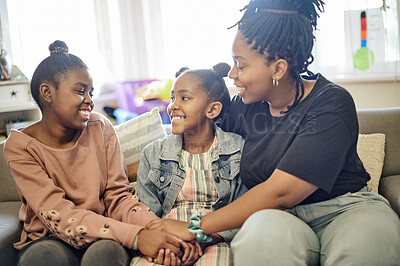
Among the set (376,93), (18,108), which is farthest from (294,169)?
(18,108)

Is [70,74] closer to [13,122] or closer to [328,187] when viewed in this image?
[328,187]

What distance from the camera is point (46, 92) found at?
149 cm

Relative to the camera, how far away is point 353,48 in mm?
2686

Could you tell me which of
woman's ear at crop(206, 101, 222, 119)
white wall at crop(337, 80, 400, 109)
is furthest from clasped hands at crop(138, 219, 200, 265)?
white wall at crop(337, 80, 400, 109)

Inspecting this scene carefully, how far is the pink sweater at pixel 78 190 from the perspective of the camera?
1.38 m

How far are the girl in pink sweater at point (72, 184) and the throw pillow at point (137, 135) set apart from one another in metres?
0.25

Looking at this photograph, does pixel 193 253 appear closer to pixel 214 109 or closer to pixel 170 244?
pixel 170 244

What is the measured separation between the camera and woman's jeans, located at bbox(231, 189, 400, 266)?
1094mm

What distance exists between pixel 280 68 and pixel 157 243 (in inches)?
25.5

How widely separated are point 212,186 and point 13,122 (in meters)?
1.91

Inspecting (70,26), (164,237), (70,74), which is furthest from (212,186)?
(70,26)

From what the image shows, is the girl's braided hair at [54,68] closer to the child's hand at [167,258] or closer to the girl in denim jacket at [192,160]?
the girl in denim jacket at [192,160]

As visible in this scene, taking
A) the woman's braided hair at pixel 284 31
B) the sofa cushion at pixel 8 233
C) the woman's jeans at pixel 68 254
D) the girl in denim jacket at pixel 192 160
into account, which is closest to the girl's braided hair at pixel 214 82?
the girl in denim jacket at pixel 192 160

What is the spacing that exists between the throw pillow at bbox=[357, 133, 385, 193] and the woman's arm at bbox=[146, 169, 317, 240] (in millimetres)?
634
